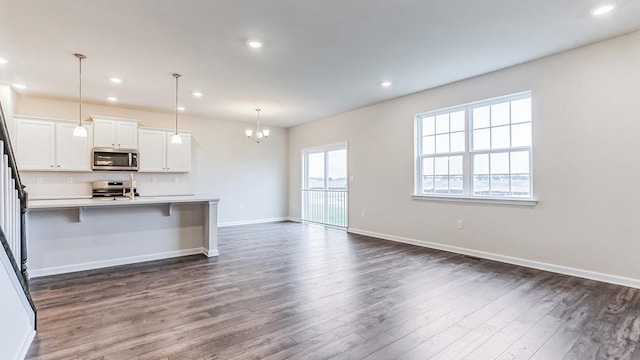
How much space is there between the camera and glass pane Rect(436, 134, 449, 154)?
511 cm

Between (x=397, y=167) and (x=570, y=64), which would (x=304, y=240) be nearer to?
(x=397, y=167)

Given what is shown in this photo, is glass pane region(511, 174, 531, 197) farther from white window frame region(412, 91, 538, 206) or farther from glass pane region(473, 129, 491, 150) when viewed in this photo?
glass pane region(473, 129, 491, 150)

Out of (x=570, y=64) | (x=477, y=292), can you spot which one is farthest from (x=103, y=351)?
(x=570, y=64)

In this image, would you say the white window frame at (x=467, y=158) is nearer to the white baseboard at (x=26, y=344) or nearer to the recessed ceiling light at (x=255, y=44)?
the recessed ceiling light at (x=255, y=44)

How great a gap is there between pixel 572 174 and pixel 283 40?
369cm

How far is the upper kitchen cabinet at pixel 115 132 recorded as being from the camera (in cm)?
577

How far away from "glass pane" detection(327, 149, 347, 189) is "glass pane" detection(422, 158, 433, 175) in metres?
2.04

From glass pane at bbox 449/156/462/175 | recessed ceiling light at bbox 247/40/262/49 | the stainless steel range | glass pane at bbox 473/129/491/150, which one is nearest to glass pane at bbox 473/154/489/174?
glass pane at bbox 473/129/491/150

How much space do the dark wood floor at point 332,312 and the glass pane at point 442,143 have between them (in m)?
1.82

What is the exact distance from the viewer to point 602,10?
282 cm

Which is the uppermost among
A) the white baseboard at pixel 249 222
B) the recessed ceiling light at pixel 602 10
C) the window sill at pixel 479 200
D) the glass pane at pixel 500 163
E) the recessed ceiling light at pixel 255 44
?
the recessed ceiling light at pixel 602 10

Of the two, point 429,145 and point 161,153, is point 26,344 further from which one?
point 429,145

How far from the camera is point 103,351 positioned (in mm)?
2084

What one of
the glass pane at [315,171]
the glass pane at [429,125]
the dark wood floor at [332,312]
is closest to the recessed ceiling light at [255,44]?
the dark wood floor at [332,312]
